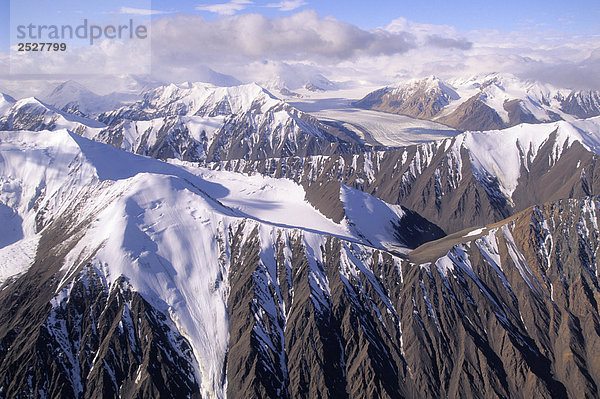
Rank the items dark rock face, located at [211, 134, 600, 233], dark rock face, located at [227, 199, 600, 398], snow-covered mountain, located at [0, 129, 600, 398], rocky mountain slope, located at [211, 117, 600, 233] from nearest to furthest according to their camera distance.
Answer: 1. snow-covered mountain, located at [0, 129, 600, 398]
2. dark rock face, located at [227, 199, 600, 398]
3. dark rock face, located at [211, 134, 600, 233]
4. rocky mountain slope, located at [211, 117, 600, 233]

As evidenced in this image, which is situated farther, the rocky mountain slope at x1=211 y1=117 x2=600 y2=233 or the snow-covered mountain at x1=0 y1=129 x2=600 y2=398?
the rocky mountain slope at x1=211 y1=117 x2=600 y2=233

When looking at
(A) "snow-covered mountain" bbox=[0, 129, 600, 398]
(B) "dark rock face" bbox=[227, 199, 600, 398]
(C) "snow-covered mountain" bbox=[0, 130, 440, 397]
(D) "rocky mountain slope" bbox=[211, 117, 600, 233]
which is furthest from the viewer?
(D) "rocky mountain slope" bbox=[211, 117, 600, 233]


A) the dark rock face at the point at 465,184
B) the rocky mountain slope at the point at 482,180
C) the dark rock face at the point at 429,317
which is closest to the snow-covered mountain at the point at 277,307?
the dark rock face at the point at 429,317

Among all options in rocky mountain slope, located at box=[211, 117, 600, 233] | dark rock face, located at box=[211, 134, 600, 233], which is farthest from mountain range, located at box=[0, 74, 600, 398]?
rocky mountain slope, located at box=[211, 117, 600, 233]

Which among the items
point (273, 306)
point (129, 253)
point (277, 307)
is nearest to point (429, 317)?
point (277, 307)

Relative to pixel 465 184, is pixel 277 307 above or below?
below

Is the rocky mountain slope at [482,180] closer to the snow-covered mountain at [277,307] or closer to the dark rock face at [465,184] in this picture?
the dark rock face at [465,184]

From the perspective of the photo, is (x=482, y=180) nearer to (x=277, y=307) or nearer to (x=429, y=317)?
(x=429, y=317)

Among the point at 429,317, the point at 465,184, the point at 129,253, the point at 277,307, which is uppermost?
the point at 465,184

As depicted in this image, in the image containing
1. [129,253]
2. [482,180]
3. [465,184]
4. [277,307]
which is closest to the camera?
[277,307]

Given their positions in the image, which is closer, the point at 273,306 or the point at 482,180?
the point at 273,306

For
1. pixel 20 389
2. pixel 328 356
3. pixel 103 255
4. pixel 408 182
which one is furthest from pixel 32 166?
pixel 408 182

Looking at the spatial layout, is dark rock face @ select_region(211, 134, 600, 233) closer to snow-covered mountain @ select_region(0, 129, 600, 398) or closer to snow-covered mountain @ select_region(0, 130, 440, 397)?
snow-covered mountain @ select_region(0, 130, 440, 397)
